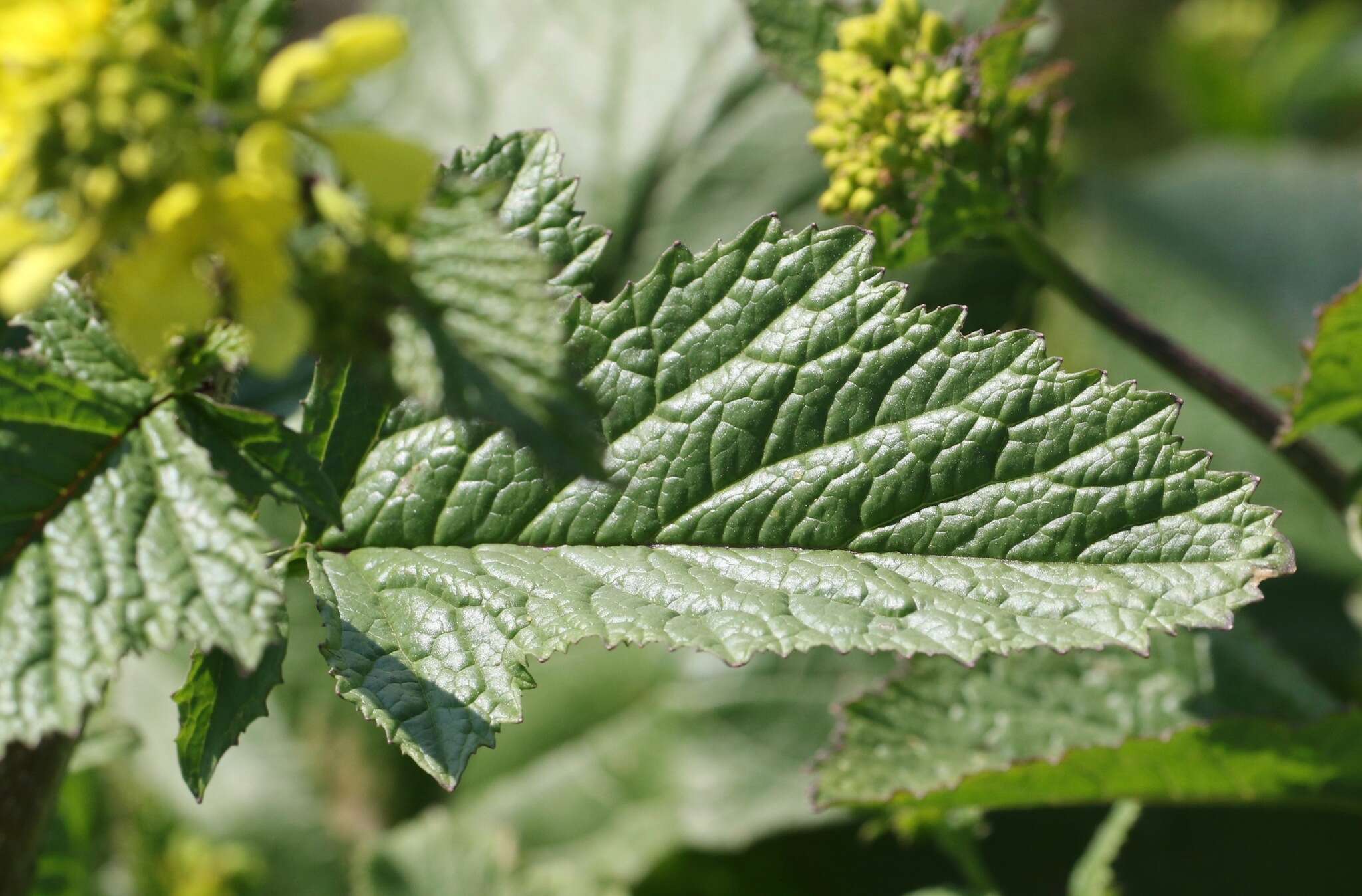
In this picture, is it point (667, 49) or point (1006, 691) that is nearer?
point (1006, 691)

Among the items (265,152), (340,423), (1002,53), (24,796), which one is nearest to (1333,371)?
(1002,53)

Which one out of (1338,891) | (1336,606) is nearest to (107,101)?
(1338,891)

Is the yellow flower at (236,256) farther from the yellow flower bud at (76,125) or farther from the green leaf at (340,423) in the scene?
the green leaf at (340,423)

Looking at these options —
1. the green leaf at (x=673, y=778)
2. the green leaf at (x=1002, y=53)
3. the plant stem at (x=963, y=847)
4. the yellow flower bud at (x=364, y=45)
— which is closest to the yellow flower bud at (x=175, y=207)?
the yellow flower bud at (x=364, y=45)

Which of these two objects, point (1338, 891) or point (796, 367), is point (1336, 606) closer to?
point (1338, 891)

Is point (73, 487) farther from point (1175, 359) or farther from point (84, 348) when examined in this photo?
point (1175, 359)

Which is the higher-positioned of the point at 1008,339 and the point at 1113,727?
the point at 1008,339
